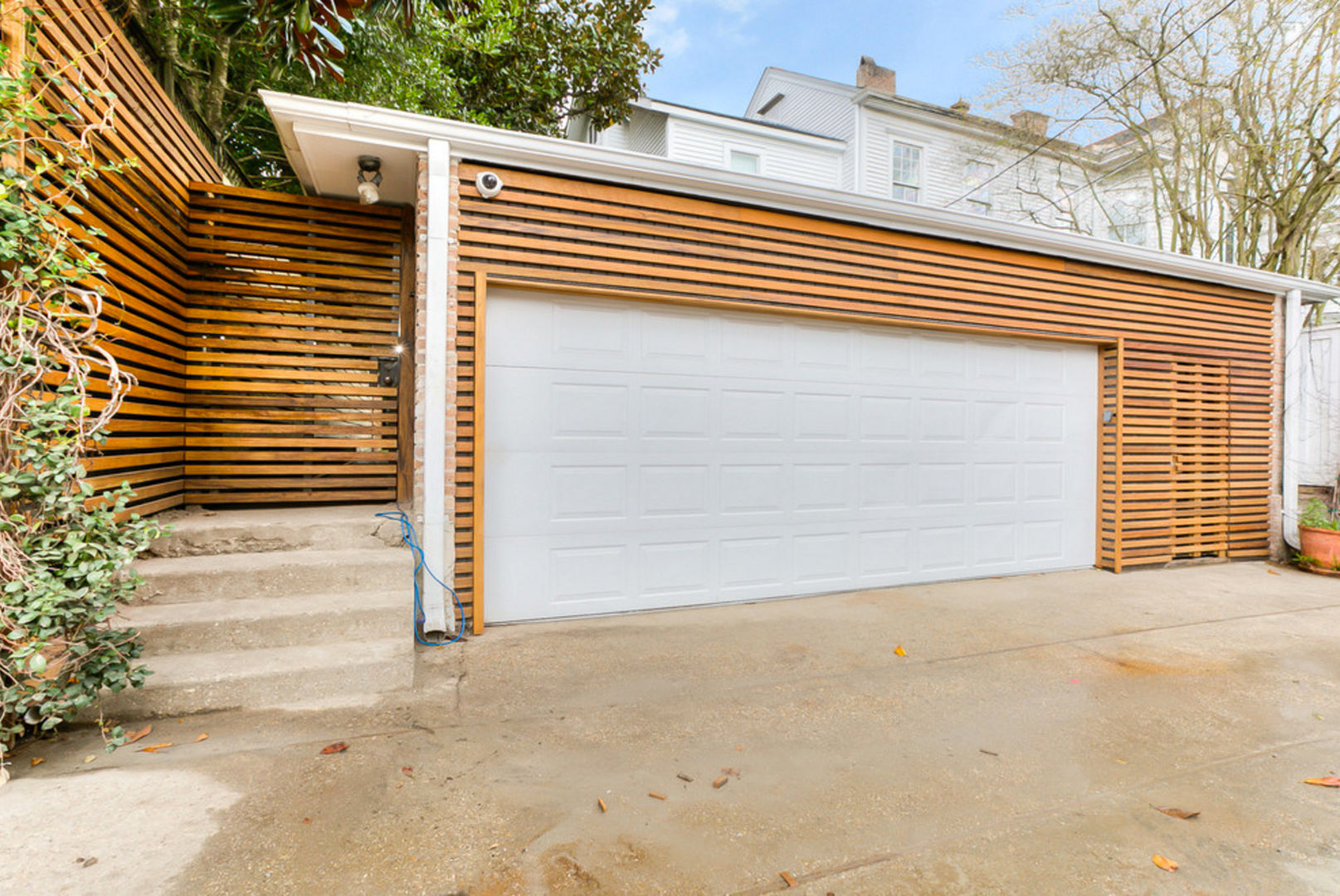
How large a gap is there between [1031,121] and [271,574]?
10389 mm

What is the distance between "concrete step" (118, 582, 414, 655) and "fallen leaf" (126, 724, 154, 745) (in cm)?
34

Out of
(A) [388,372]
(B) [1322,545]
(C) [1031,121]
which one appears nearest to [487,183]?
(A) [388,372]

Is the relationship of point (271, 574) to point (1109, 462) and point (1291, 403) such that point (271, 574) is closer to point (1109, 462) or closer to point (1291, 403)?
point (1109, 462)

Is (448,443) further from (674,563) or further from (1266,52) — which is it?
(1266,52)

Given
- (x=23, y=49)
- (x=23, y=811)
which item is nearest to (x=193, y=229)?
(x=23, y=49)

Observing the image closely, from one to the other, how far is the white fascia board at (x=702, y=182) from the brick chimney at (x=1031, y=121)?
416cm

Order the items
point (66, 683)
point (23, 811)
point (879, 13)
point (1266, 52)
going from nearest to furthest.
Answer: point (23, 811) < point (66, 683) < point (1266, 52) < point (879, 13)

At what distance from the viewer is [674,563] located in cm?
403

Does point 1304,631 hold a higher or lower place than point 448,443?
lower

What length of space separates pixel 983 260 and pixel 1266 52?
5.36 m

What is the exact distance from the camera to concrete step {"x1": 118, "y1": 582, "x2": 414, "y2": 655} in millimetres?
2562

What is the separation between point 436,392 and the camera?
331 cm

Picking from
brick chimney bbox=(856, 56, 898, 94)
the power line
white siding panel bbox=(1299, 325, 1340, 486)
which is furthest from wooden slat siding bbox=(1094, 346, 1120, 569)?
brick chimney bbox=(856, 56, 898, 94)

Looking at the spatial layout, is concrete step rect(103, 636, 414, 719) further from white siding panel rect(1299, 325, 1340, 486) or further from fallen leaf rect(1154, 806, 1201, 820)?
white siding panel rect(1299, 325, 1340, 486)
